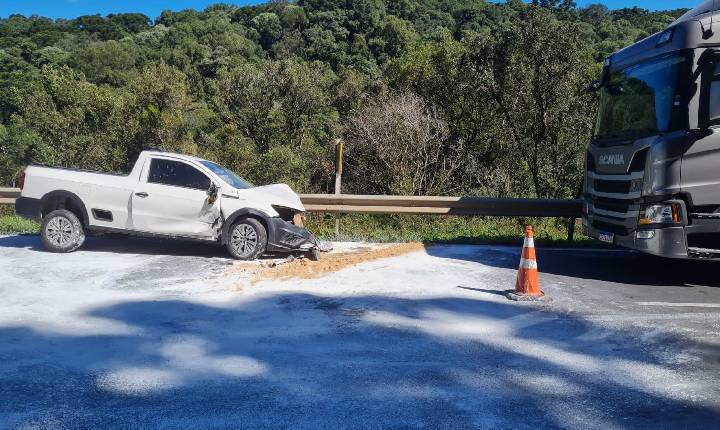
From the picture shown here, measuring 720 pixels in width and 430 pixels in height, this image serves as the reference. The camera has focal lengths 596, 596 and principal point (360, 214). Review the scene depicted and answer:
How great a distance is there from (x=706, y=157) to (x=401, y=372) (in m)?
5.02

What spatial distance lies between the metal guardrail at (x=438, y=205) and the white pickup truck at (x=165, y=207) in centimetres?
237

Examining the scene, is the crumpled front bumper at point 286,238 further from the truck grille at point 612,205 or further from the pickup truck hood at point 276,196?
the truck grille at point 612,205

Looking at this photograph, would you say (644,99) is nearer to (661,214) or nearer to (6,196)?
(661,214)

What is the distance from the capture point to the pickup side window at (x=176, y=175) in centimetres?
912

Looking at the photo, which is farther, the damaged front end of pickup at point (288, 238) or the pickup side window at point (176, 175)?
the pickup side window at point (176, 175)

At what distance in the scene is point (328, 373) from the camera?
468cm

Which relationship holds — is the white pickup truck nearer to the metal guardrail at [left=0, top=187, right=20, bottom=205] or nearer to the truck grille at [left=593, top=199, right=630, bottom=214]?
the metal guardrail at [left=0, top=187, right=20, bottom=205]

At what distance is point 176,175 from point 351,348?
5.14 meters

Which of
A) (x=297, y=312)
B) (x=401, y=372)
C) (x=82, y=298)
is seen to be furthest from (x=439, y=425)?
(x=82, y=298)

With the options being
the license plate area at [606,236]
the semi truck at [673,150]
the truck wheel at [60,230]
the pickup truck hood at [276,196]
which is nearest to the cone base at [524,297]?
the semi truck at [673,150]

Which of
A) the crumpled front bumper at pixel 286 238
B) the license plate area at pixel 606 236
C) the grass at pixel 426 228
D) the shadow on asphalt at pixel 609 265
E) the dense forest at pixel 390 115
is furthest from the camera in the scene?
the dense forest at pixel 390 115

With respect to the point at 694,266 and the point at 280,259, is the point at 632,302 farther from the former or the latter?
the point at 280,259

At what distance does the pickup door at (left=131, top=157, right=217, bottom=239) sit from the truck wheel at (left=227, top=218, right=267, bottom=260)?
0.38m

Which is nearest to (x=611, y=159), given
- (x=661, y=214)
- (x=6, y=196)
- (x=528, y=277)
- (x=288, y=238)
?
(x=661, y=214)
